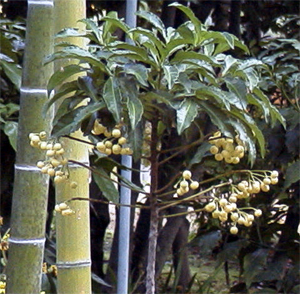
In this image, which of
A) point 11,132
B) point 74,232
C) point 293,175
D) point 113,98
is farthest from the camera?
point 293,175

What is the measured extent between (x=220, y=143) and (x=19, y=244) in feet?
1.50

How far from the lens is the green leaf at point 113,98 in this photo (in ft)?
2.81

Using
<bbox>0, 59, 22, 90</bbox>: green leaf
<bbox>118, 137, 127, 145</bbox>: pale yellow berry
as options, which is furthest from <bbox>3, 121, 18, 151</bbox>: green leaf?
<bbox>118, 137, 127, 145</bbox>: pale yellow berry

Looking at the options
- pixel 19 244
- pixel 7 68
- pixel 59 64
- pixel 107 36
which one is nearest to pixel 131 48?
pixel 107 36

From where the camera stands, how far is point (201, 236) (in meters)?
2.31

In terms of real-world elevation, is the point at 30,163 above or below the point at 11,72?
below

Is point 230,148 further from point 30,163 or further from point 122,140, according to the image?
point 30,163

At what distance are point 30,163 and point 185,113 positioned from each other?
40 cm

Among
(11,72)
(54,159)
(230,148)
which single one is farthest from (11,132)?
(230,148)

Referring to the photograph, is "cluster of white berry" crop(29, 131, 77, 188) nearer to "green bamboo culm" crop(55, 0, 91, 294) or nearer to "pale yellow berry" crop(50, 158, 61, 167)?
"pale yellow berry" crop(50, 158, 61, 167)

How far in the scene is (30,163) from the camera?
1153mm

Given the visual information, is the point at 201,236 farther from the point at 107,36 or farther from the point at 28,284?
the point at 107,36

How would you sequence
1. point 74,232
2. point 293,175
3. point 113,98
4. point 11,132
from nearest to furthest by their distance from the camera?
point 113,98
point 74,232
point 11,132
point 293,175

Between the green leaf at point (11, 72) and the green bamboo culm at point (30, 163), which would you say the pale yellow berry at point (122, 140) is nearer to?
the green bamboo culm at point (30, 163)
